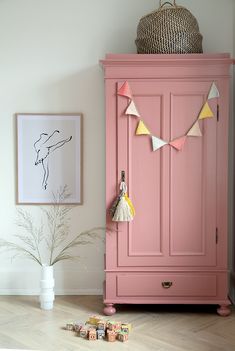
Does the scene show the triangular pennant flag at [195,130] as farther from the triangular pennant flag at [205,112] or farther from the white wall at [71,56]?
the white wall at [71,56]

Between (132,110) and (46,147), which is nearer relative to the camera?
(132,110)

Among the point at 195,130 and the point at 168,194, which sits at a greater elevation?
the point at 195,130

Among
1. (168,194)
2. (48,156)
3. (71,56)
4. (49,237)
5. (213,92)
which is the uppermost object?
(71,56)

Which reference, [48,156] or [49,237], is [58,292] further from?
[48,156]

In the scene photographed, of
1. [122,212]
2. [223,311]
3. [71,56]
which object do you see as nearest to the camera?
[122,212]

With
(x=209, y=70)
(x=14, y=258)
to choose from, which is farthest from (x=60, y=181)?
(x=209, y=70)

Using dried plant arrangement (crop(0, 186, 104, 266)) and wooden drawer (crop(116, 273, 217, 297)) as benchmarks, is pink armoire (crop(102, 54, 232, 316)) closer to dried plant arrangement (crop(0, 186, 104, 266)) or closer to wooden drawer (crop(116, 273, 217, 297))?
wooden drawer (crop(116, 273, 217, 297))

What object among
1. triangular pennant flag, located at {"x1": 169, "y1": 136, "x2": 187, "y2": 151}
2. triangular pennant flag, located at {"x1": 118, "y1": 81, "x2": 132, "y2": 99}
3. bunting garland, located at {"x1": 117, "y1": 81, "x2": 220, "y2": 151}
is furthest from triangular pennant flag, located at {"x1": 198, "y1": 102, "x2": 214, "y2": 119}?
triangular pennant flag, located at {"x1": 118, "y1": 81, "x2": 132, "y2": 99}

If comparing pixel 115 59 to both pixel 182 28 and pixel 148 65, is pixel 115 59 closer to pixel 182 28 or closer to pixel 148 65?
pixel 148 65

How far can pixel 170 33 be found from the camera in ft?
12.2

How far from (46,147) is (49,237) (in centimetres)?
76

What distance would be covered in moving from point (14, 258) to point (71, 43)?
1868 mm

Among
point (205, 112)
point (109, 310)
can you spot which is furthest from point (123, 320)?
point (205, 112)

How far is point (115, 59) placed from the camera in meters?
3.63
